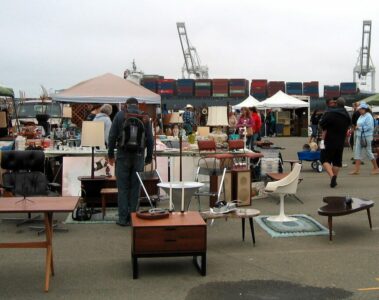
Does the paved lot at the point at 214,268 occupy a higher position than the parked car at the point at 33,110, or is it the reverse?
the parked car at the point at 33,110

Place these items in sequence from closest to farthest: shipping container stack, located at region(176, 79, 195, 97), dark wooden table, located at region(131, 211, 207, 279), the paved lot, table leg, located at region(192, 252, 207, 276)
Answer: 1. the paved lot
2. dark wooden table, located at region(131, 211, 207, 279)
3. table leg, located at region(192, 252, 207, 276)
4. shipping container stack, located at region(176, 79, 195, 97)

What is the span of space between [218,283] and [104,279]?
45.6 inches

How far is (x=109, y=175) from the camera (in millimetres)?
9742

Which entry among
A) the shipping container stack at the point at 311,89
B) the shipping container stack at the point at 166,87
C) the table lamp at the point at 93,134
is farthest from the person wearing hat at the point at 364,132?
the shipping container stack at the point at 166,87

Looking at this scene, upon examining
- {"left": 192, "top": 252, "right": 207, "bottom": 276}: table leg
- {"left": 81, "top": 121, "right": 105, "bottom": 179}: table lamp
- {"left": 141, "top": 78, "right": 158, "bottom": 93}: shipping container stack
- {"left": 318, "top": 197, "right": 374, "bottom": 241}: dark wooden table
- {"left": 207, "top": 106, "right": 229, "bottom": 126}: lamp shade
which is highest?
{"left": 141, "top": 78, "right": 158, "bottom": 93}: shipping container stack

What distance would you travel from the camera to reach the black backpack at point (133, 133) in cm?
745

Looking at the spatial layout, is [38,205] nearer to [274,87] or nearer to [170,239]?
[170,239]

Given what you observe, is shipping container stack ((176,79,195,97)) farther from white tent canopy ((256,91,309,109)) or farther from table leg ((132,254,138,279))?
table leg ((132,254,138,279))

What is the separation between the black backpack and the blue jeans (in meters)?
0.15

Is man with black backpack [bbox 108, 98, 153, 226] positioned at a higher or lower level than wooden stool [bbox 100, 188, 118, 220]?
higher

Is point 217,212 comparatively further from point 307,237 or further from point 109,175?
point 109,175

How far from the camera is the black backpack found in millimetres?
7449

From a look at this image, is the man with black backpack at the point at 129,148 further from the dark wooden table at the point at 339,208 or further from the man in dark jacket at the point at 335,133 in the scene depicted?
the man in dark jacket at the point at 335,133

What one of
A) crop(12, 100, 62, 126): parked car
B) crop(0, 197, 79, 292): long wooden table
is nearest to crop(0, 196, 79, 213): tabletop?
crop(0, 197, 79, 292): long wooden table
